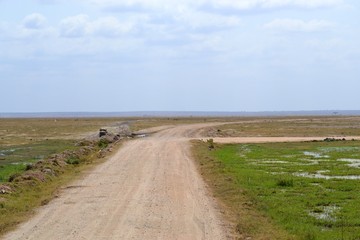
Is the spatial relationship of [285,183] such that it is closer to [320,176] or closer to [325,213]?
[320,176]

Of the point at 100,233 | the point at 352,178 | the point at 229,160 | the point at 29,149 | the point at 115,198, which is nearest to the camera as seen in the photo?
the point at 100,233

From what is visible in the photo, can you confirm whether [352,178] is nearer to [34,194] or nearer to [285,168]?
[285,168]

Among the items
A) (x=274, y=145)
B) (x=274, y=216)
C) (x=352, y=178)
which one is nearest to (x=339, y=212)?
(x=274, y=216)

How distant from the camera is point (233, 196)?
22.1 m

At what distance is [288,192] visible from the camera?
22641mm

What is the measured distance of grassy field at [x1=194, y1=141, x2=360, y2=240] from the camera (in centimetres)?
1598

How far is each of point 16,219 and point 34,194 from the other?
5.64 m

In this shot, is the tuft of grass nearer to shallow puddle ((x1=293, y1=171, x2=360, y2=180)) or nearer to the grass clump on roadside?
shallow puddle ((x1=293, y1=171, x2=360, y2=180))

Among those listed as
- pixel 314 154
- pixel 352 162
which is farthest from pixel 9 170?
pixel 314 154

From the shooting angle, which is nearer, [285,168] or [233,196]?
[233,196]

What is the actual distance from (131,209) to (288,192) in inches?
269

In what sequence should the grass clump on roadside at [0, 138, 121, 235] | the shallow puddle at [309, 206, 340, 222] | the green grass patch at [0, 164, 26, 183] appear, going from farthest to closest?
the green grass patch at [0, 164, 26, 183] < the grass clump on roadside at [0, 138, 121, 235] < the shallow puddle at [309, 206, 340, 222]

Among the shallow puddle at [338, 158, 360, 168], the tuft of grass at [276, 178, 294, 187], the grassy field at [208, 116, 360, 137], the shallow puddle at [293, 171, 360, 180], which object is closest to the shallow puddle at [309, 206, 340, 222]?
the tuft of grass at [276, 178, 294, 187]

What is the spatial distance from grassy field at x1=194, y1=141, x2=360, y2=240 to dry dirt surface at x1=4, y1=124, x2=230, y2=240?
96 centimetres
